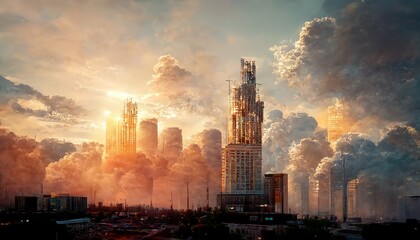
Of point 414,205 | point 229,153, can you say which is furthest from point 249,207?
point 414,205

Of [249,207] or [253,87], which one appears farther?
[253,87]

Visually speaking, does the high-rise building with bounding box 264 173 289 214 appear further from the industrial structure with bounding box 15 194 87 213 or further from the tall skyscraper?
the industrial structure with bounding box 15 194 87 213

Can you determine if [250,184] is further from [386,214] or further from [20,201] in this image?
[20,201]

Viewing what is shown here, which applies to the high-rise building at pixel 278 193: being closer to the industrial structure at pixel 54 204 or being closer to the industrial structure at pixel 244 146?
the industrial structure at pixel 244 146

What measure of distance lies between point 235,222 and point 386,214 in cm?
5194

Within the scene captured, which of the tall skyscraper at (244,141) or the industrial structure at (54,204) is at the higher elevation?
the tall skyscraper at (244,141)

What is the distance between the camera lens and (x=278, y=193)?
547ft

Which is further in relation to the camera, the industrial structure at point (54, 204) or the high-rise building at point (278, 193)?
the industrial structure at point (54, 204)

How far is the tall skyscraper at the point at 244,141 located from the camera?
6959 inches

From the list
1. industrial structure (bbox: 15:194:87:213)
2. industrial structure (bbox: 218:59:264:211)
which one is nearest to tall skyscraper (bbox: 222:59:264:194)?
industrial structure (bbox: 218:59:264:211)

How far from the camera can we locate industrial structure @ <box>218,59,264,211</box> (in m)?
176

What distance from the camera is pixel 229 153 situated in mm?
180500

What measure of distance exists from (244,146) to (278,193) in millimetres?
22072

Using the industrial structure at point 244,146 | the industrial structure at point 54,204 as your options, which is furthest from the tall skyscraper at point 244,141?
the industrial structure at point 54,204
